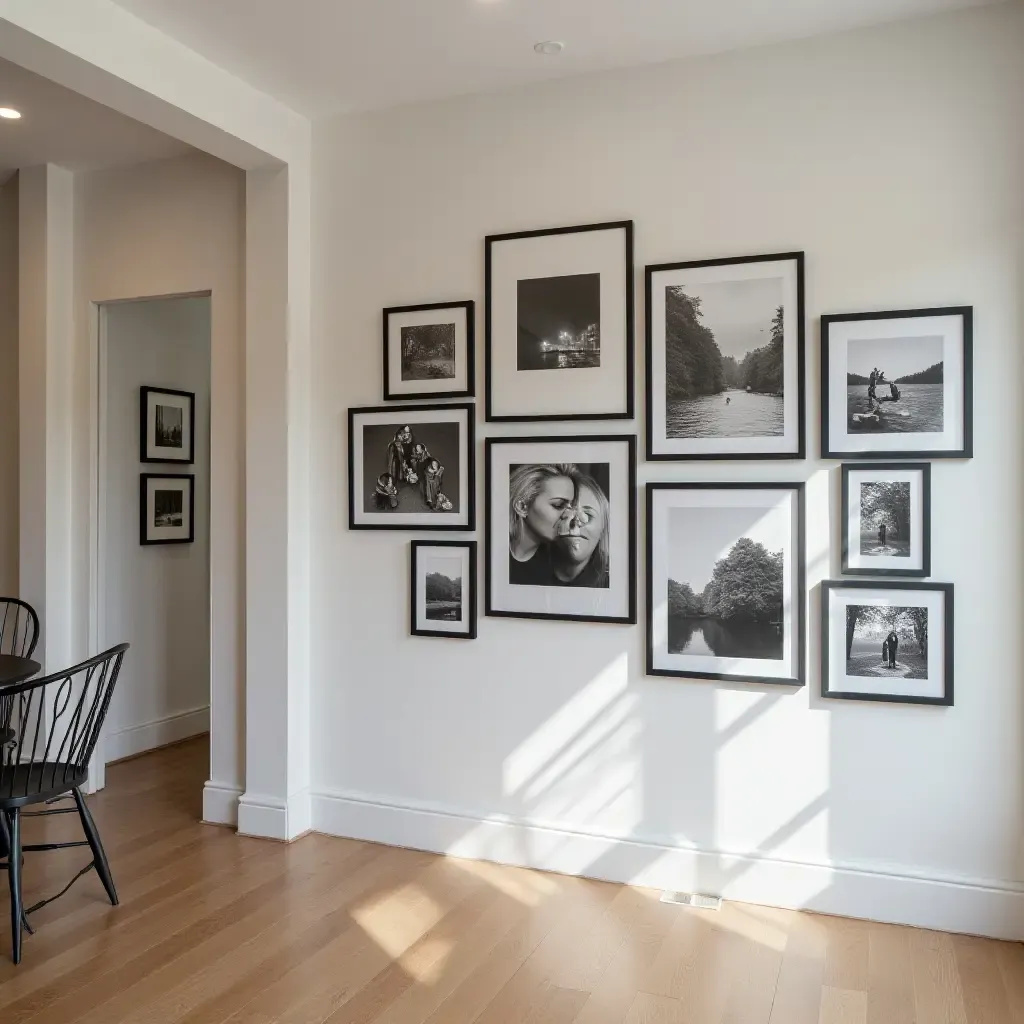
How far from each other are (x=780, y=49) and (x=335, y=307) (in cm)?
190

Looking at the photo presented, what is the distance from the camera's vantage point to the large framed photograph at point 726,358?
3.15m

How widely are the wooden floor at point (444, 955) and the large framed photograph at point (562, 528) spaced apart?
991mm

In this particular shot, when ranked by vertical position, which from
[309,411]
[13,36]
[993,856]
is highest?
[13,36]

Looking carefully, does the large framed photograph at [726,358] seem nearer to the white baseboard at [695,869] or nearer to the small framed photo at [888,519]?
the small framed photo at [888,519]

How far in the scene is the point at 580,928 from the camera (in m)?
3.02

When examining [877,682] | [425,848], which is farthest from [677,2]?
[425,848]

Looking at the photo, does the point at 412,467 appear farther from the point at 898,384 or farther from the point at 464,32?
the point at 898,384

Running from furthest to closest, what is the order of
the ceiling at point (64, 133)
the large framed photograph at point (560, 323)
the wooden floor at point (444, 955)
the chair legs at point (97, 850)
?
the ceiling at point (64, 133), the large framed photograph at point (560, 323), the chair legs at point (97, 850), the wooden floor at point (444, 955)

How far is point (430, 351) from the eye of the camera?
3.69m

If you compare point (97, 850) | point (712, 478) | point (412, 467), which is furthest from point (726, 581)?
point (97, 850)

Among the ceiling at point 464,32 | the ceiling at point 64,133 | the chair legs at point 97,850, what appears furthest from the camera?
the ceiling at point 64,133

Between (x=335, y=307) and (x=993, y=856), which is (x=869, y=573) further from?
(x=335, y=307)

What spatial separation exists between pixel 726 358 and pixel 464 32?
4.53ft

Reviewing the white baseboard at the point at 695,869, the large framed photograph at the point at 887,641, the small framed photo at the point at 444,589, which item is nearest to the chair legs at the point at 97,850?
the white baseboard at the point at 695,869
